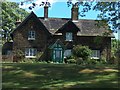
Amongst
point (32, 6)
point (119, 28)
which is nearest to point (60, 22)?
point (119, 28)

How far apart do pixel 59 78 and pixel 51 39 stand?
33488 millimetres

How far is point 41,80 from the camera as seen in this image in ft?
50.4

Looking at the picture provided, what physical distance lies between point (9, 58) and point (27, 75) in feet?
98.5

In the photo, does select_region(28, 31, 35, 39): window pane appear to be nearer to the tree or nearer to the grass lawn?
the tree

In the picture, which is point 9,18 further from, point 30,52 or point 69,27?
point 69,27

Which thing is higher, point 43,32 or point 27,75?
point 43,32

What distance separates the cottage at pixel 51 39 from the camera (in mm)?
48469

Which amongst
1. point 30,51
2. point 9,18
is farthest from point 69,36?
point 9,18

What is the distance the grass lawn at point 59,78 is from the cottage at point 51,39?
2919cm

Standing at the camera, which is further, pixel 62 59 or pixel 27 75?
pixel 62 59

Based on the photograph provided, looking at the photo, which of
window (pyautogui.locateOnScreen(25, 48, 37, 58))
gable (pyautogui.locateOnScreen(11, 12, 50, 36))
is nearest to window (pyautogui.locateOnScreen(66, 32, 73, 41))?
gable (pyautogui.locateOnScreen(11, 12, 50, 36))

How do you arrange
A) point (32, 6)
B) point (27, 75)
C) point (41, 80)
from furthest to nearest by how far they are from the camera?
point (32, 6), point (27, 75), point (41, 80)

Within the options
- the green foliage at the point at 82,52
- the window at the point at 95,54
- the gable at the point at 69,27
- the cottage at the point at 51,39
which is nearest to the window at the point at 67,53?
the cottage at the point at 51,39

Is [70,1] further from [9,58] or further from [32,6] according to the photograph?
[9,58]
